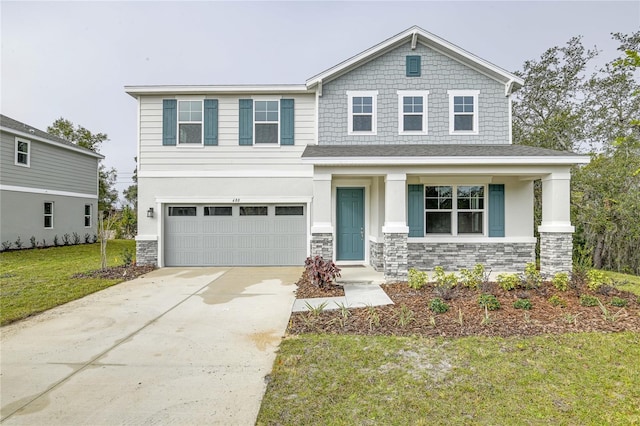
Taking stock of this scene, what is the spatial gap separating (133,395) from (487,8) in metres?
16.7

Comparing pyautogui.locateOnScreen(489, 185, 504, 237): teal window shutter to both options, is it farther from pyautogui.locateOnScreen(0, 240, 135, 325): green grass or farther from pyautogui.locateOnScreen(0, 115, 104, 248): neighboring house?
pyautogui.locateOnScreen(0, 115, 104, 248): neighboring house

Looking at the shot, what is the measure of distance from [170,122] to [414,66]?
8.14 m

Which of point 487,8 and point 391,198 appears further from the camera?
point 487,8

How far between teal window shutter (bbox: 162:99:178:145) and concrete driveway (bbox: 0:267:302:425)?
5.45m

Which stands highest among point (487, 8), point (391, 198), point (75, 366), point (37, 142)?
point (487, 8)

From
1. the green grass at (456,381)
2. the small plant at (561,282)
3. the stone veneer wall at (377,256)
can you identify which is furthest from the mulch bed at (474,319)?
the stone veneer wall at (377,256)

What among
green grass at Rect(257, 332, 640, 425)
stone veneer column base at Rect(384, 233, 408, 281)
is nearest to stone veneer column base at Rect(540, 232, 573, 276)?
stone veneer column base at Rect(384, 233, 408, 281)

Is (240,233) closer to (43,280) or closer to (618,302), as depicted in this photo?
(43,280)

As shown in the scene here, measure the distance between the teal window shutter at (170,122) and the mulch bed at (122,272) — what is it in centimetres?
412

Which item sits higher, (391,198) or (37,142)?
(37,142)

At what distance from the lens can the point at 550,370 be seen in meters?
3.80

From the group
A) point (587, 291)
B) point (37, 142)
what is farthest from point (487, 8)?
point (37, 142)

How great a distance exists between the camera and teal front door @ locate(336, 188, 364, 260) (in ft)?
35.8

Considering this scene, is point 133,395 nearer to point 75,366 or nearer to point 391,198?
point 75,366
